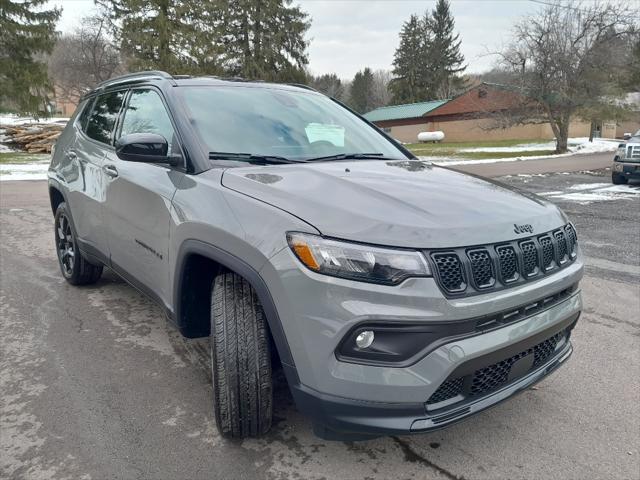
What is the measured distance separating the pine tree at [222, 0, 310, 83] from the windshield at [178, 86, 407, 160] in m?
33.8

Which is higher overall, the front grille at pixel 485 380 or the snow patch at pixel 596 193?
the front grille at pixel 485 380

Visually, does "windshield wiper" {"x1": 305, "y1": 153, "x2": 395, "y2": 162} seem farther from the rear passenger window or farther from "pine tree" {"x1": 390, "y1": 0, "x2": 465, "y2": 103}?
"pine tree" {"x1": 390, "y1": 0, "x2": 465, "y2": 103}

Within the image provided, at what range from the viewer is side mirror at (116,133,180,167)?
2.53 meters

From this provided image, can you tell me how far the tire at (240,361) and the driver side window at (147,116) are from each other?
1028 mm

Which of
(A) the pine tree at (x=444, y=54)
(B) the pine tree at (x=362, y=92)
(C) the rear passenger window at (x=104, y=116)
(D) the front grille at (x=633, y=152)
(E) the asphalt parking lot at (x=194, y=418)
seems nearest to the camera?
(E) the asphalt parking lot at (x=194, y=418)

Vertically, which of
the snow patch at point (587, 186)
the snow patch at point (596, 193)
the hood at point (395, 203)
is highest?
the hood at point (395, 203)

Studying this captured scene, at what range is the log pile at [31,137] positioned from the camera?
1014 inches

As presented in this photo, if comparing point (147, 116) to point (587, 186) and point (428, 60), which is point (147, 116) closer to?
point (587, 186)

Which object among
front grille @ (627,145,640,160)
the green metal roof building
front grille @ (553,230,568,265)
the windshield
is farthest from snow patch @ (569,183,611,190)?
the green metal roof building

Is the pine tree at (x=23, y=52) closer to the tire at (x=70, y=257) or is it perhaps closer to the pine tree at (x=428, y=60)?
the tire at (x=70, y=257)

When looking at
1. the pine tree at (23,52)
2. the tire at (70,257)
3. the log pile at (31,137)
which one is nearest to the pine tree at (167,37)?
the pine tree at (23,52)

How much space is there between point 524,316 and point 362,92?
246ft

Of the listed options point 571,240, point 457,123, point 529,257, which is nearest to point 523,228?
point 529,257

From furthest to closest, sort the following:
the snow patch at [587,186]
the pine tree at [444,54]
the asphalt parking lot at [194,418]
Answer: the pine tree at [444,54], the snow patch at [587,186], the asphalt parking lot at [194,418]
